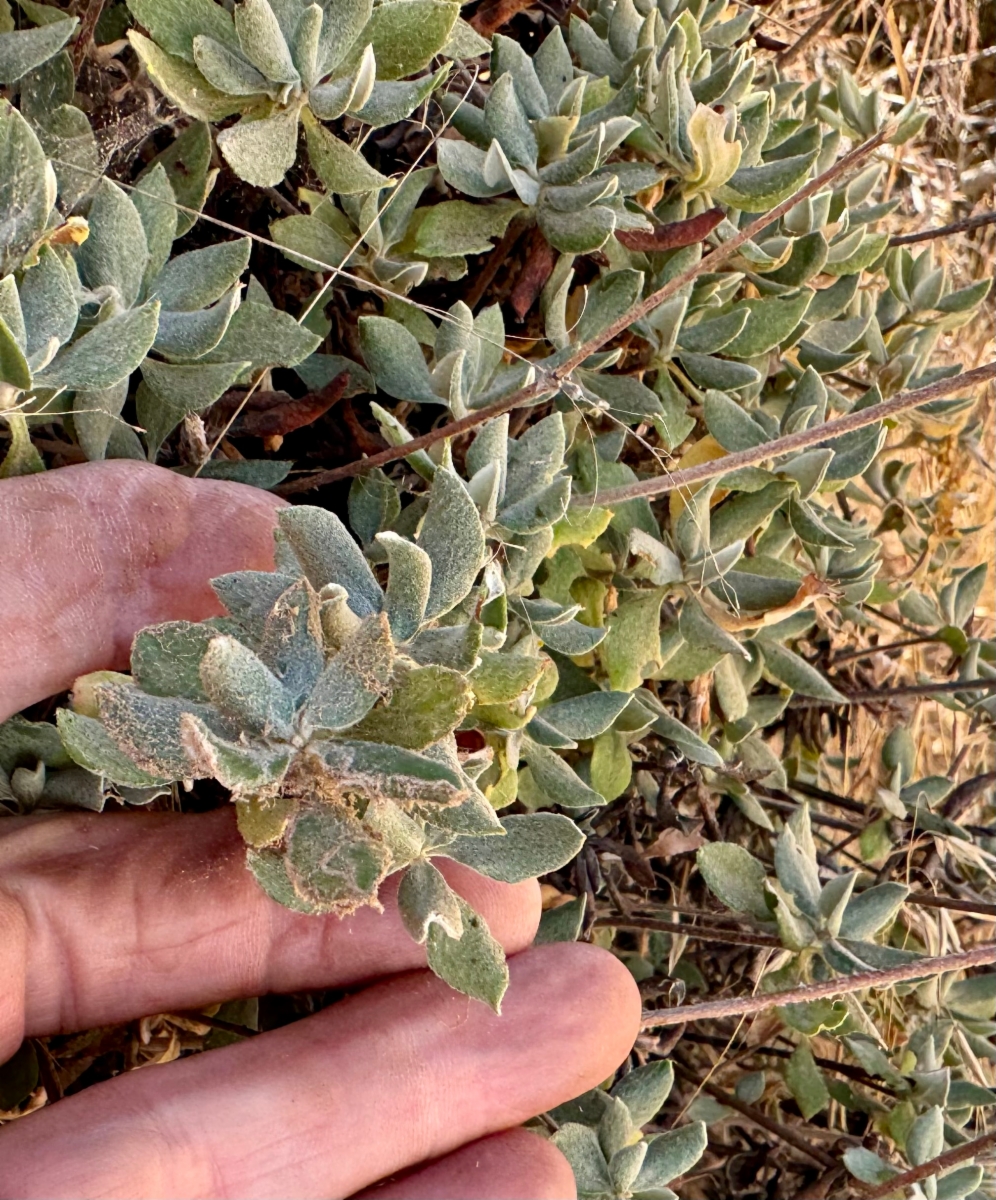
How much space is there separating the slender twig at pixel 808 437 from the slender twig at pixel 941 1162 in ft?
2.72

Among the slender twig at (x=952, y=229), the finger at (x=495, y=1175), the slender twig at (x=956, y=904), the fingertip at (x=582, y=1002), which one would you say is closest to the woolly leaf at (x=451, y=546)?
the fingertip at (x=582, y=1002)

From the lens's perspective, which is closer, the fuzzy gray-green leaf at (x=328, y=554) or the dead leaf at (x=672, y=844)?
the fuzzy gray-green leaf at (x=328, y=554)

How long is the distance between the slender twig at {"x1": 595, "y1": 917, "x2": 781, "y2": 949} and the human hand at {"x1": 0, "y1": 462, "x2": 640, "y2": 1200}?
0.51ft

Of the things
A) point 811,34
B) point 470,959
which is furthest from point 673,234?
point 470,959

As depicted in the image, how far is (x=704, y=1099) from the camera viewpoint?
5.35 ft

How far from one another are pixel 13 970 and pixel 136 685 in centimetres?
43

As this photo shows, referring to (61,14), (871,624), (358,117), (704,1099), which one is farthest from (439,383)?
(704,1099)

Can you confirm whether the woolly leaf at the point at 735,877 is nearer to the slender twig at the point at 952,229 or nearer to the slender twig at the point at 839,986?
the slender twig at the point at 839,986

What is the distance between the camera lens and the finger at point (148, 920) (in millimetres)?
1166

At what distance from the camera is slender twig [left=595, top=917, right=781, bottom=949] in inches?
53.5

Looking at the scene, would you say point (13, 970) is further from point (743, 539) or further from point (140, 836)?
point (743, 539)

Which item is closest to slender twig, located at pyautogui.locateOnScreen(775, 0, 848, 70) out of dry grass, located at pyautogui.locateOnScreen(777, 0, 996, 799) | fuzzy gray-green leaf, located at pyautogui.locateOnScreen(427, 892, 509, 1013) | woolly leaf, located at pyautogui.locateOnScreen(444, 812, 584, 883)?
dry grass, located at pyautogui.locateOnScreen(777, 0, 996, 799)

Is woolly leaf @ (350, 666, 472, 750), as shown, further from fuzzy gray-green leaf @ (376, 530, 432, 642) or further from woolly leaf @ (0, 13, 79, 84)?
woolly leaf @ (0, 13, 79, 84)

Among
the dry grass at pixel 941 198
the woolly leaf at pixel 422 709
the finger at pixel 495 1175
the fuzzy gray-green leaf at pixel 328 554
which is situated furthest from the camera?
the dry grass at pixel 941 198
